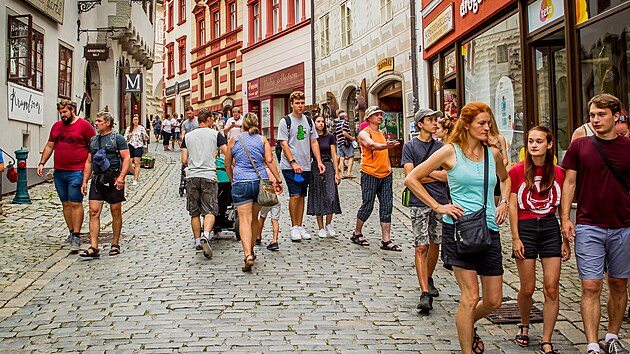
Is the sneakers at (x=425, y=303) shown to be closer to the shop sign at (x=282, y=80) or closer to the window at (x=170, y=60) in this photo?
the shop sign at (x=282, y=80)

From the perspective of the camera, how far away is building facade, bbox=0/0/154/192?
15.4 meters

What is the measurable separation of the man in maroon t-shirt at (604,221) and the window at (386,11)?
18480mm

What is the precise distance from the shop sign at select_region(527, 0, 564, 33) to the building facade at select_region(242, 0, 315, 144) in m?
19.8

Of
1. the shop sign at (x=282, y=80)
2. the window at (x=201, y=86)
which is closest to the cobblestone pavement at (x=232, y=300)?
the shop sign at (x=282, y=80)

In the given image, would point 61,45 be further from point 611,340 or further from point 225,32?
point 225,32

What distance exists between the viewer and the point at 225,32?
41.7 m

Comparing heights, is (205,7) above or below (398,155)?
above

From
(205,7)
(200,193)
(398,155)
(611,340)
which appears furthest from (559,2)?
(205,7)

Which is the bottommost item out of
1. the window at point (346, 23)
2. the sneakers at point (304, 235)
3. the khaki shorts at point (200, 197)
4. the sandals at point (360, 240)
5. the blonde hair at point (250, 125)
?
the sandals at point (360, 240)

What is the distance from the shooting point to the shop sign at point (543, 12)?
37.0 ft

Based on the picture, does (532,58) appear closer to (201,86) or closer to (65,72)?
(65,72)

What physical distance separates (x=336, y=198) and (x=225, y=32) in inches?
1285

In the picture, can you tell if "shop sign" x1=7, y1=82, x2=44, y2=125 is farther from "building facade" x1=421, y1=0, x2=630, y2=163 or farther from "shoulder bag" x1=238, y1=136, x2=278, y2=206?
"building facade" x1=421, y1=0, x2=630, y2=163

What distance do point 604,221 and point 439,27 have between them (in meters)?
13.8
